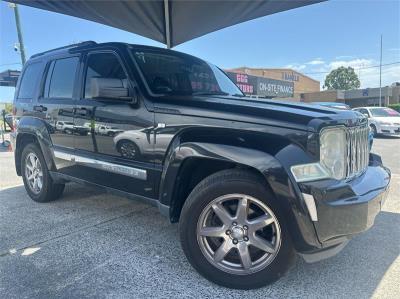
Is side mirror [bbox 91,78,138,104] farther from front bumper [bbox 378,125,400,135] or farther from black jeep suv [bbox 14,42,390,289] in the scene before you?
front bumper [bbox 378,125,400,135]

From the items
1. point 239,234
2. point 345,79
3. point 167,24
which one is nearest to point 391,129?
point 167,24

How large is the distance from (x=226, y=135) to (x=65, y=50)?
9.18ft

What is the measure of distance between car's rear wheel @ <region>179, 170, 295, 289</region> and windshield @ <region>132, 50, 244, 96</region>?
4.01 feet

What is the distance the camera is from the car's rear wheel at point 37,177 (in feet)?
15.9

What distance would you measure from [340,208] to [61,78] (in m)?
3.62

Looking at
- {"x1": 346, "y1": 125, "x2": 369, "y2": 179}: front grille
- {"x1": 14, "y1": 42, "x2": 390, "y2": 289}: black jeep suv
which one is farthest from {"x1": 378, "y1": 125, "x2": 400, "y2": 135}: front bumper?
{"x1": 346, "y1": 125, "x2": 369, "y2": 179}: front grille

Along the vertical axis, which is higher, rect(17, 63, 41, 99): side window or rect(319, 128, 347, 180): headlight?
rect(17, 63, 41, 99): side window

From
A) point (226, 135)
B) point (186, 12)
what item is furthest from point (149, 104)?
point (186, 12)

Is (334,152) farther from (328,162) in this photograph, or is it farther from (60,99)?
(60,99)

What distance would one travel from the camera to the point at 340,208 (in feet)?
7.84

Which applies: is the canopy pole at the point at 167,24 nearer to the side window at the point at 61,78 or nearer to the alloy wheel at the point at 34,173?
the side window at the point at 61,78

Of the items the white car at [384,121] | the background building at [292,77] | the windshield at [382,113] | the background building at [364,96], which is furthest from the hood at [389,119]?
the background building at [292,77]

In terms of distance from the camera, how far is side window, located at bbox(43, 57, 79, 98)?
4.24 m

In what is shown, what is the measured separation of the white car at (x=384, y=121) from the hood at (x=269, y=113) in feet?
44.1
